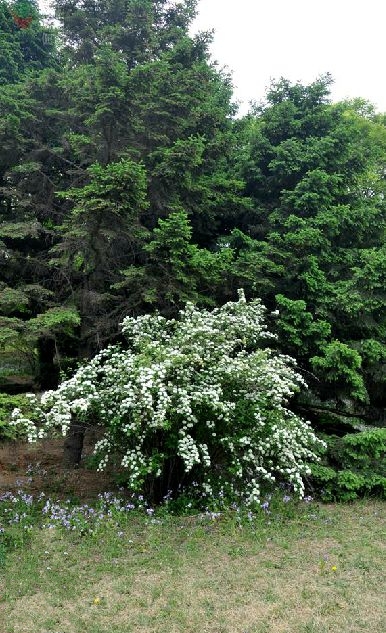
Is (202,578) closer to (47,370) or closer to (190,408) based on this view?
(190,408)

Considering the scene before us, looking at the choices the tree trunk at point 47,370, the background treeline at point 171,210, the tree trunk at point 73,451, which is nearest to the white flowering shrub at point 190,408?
the background treeline at point 171,210

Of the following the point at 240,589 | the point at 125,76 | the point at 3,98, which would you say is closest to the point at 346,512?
the point at 240,589

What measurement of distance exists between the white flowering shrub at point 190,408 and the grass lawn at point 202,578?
0.55 m

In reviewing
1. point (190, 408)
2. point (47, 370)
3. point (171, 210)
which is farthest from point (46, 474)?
point (171, 210)

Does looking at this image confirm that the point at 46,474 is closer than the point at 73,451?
Yes

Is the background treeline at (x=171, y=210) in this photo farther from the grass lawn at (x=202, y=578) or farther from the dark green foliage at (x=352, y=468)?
the grass lawn at (x=202, y=578)

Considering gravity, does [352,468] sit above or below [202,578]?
above

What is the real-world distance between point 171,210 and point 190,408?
11.5 feet

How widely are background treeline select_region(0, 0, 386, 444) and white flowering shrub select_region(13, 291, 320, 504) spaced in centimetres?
83

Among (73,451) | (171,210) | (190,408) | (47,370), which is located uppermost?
(171,210)

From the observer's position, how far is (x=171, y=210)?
7.70m

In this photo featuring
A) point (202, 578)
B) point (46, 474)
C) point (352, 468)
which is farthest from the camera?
point (46, 474)

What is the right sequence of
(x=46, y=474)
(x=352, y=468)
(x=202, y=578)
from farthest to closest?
(x=46, y=474)
(x=352, y=468)
(x=202, y=578)

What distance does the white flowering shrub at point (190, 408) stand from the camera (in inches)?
209
